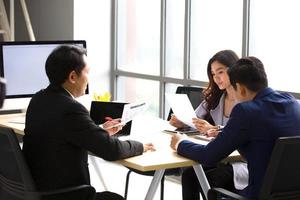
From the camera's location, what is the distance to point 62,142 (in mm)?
2643

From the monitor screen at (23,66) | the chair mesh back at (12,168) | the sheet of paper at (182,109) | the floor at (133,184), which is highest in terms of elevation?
the monitor screen at (23,66)

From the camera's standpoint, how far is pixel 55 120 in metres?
2.64

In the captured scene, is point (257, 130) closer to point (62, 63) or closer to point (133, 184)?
point (62, 63)

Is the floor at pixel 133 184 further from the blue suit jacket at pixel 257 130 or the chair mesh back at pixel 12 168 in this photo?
the blue suit jacket at pixel 257 130

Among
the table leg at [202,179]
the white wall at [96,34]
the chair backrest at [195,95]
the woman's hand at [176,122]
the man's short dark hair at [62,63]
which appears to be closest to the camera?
the man's short dark hair at [62,63]

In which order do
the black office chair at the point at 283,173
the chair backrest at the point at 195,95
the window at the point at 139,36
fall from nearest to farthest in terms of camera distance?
the black office chair at the point at 283,173
the chair backrest at the point at 195,95
the window at the point at 139,36

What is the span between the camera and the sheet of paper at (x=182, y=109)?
3342 mm

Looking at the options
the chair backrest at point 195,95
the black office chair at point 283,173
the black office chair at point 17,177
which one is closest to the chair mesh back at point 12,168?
the black office chair at point 17,177

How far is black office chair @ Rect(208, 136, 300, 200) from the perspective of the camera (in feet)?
7.65

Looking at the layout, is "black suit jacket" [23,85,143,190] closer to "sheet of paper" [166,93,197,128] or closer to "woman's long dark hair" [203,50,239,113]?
"sheet of paper" [166,93,197,128]

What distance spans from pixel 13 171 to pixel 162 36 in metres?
2.95

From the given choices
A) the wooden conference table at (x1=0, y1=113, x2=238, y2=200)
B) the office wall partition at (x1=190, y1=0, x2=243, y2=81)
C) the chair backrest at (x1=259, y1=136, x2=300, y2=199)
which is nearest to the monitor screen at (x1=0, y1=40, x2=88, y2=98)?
A: the wooden conference table at (x1=0, y1=113, x2=238, y2=200)

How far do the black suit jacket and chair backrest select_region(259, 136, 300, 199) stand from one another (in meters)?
0.68

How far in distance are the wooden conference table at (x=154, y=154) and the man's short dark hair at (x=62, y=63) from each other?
1.57 ft
